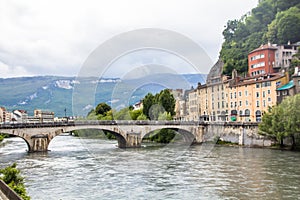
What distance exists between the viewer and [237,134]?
57.6m

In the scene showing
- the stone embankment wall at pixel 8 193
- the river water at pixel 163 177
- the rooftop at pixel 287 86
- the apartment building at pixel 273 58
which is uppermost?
the apartment building at pixel 273 58

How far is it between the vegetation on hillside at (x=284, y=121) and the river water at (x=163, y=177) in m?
6.01

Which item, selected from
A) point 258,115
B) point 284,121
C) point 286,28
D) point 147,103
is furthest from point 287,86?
point 147,103

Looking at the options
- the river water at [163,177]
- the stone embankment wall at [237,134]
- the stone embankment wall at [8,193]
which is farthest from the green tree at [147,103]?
the stone embankment wall at [8,193]

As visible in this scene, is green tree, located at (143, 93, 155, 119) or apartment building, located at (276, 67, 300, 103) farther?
green tree, located at (143, 93, 155, 119)

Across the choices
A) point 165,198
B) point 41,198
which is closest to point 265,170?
point 165,198

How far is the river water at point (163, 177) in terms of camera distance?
74.1 feet

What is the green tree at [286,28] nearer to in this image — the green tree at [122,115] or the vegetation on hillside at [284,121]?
the vegetation on hillside at [284,121]

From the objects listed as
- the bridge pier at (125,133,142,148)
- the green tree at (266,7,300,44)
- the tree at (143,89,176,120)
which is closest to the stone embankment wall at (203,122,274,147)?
the tree at (143,89,176,120)

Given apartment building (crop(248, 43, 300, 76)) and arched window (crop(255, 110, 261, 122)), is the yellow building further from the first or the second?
apartment building (crop(248, 43, 300, 76))

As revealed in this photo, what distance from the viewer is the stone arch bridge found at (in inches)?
1881

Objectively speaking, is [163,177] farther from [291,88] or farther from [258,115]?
[258,115]

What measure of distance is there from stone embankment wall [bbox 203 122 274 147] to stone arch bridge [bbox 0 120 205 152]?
5.96 feet

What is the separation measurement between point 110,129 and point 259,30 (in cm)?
4415
